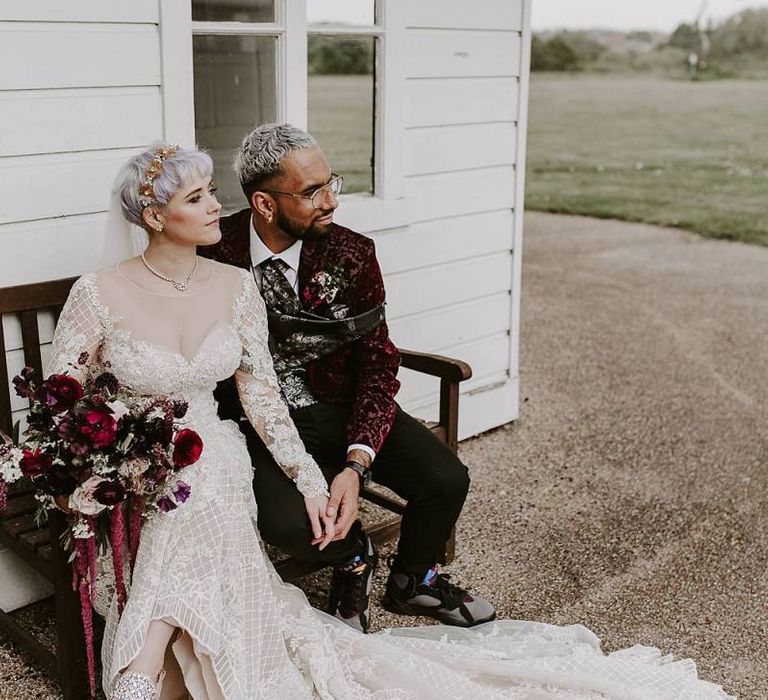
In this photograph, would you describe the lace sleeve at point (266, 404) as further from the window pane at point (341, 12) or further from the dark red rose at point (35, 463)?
the window pane at point (341, 12)

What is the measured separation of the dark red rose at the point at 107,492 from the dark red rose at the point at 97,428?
0.09 m

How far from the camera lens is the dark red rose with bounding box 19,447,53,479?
2500 mm

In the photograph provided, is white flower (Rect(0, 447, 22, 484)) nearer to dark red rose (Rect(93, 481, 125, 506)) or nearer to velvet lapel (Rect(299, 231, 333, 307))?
dark red rose (Rect(93, 481, 125, 506))

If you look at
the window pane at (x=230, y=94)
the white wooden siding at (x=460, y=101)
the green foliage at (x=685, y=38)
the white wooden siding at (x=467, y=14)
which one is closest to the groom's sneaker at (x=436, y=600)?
the window pane at (x=230, y=94)

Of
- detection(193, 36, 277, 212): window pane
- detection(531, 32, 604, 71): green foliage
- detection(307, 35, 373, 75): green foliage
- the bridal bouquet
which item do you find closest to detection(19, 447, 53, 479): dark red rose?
the bridal bouquet

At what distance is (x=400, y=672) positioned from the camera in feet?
9.53

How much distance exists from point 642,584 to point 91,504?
2091 mm

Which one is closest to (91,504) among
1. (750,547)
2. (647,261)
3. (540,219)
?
(750,547)

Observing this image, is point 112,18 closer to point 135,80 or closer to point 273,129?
point 135,80

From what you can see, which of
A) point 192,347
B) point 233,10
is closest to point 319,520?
point 192,347

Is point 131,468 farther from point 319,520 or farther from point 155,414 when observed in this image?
point 319,520

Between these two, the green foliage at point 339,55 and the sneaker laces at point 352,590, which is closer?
the sneaker laces at point 352,590

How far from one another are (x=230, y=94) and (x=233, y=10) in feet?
0.95

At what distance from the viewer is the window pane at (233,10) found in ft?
12.1
